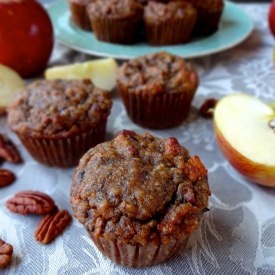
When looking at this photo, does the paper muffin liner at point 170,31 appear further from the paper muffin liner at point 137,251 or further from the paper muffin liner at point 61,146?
the paper muffin liner at point 137,251

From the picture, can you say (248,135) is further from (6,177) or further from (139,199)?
(6,177)

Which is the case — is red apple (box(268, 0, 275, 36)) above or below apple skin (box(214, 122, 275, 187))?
below

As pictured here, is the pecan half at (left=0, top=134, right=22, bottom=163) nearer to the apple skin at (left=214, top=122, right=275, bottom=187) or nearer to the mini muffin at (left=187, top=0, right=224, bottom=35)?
the apple skin at (left=214, top=122, right=275, bottom=187)

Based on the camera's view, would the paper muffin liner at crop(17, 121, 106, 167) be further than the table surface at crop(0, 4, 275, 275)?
Yes

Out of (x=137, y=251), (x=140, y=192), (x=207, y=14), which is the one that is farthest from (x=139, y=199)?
(x=207, y=14)

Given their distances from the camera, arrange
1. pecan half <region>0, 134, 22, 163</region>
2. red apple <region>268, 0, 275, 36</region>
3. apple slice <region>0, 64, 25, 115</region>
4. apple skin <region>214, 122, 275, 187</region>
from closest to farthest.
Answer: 1. apple skin <region>214, 122, 275, 187</region>
2. pecan half <region>0, 134, 22, 163</region>
3. apple slice <region>0, 64, 25, 115</region>
4. red apple <region>268, 0, 275, 36</region>

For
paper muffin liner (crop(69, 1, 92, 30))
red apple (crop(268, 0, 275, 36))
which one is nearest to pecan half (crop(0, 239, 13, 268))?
paper muffin liner (crop(69, 1, 92, 30))

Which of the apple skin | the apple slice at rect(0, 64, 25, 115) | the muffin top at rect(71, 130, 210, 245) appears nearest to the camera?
the muffin top at rect(71, 130, 210, 245)

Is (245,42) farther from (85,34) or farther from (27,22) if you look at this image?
(27,22)
